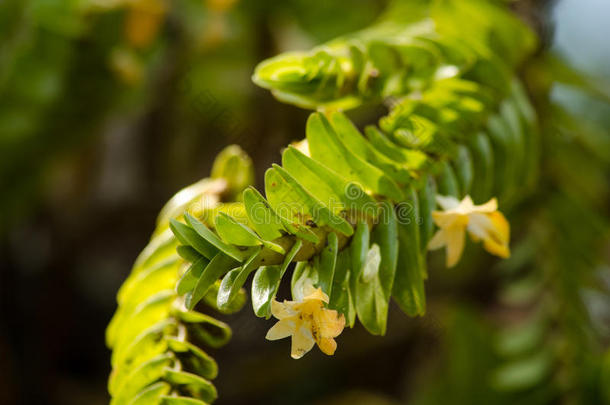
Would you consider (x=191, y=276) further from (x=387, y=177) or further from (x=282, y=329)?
(x=387, y=177)

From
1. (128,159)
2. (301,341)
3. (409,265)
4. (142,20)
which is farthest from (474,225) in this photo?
(128,159)

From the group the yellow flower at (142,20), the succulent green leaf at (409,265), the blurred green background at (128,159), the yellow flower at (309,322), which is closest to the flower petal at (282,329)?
the yellow flower at (309,322)

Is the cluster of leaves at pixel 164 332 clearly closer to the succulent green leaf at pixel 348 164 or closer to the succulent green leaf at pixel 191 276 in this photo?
the succulent green leaf at pixel 191 276

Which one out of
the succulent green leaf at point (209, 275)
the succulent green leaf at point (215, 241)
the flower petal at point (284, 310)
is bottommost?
the flower petal at point (284, 310)

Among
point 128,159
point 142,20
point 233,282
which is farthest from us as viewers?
point 128,159

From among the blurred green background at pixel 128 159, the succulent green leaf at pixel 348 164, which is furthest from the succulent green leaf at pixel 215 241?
the blurred green background at pixel 128 159

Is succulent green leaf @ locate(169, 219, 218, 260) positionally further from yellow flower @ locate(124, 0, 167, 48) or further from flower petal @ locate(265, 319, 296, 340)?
yellow flower @ locate(124, 0, 167, 48)

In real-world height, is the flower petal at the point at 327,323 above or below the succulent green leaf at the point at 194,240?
below

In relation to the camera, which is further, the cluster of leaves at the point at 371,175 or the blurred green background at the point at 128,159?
the blurred green background at the point at 128,159
